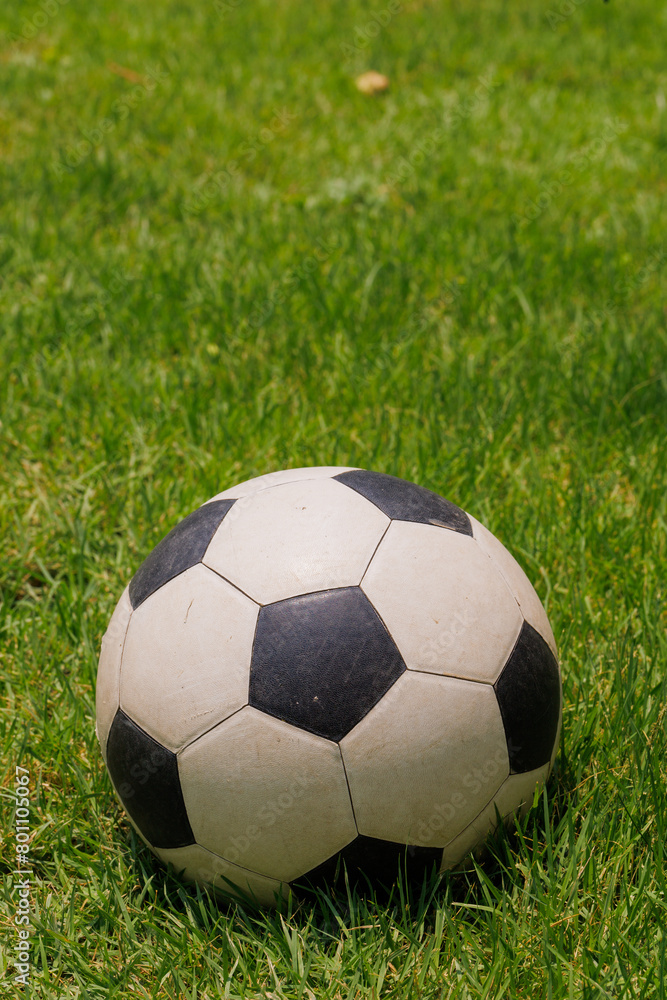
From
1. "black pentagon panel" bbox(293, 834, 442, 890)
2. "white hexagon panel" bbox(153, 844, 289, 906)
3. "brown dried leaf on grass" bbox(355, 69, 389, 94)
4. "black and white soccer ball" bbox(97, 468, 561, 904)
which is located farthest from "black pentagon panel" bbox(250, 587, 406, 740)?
"brown dried leaf on grass" bbox(355, 69, 389, 94)

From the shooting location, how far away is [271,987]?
185cm

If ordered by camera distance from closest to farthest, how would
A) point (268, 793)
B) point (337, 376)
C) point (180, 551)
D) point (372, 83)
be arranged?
point (268, 793), point (180, 551), point (337, 376), point (372, 83)

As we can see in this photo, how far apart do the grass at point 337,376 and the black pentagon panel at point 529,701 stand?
0.19 meters

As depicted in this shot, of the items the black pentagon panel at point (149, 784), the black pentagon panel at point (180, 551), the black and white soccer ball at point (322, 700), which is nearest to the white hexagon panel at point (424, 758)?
the black and white soccer ball at point (322, 700)

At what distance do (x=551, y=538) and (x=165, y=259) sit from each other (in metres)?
2.73

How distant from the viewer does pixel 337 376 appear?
3.81 m

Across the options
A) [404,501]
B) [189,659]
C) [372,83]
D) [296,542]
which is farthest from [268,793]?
[372,83]

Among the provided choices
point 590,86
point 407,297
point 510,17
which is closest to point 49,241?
point 407,297

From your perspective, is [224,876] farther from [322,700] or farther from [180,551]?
[180,551]

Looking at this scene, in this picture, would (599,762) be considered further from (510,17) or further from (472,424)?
(510,17)

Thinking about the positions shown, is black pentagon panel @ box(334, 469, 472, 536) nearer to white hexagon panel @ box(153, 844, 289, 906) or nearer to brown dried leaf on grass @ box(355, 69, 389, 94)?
white hexagon panel @ box(153, 844, 289, 906)

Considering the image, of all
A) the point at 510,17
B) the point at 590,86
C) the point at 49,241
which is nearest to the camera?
the point at 49,241

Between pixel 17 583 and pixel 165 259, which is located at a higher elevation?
pixel 165 259

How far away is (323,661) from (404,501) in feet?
1.70
